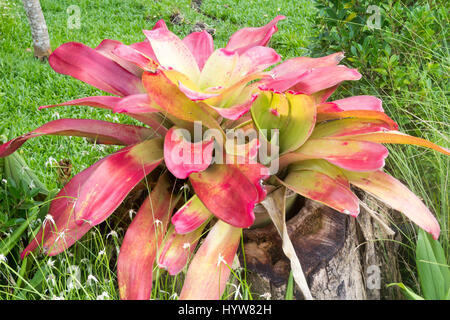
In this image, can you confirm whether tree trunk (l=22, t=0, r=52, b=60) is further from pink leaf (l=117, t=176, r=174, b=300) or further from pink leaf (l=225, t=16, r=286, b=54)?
pink leaf (l=117, t=176, r=174, b=300)

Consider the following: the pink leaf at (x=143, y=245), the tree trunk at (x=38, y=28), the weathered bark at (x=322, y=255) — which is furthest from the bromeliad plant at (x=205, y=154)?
the tree trunk at (x=38, y=28)

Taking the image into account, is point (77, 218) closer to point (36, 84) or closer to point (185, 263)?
point (185, 263)

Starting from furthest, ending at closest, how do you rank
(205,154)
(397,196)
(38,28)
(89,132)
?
(38,28) < (89,132) < (397,196) < (205,154)

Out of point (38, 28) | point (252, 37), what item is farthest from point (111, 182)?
point (38, 28)

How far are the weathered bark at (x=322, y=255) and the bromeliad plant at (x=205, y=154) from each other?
15 centimetres

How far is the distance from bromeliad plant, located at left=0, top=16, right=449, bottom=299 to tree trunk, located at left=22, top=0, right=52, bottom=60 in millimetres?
3478

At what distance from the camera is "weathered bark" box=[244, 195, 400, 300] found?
1519mm

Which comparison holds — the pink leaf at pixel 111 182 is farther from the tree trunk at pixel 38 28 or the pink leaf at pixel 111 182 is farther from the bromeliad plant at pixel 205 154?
the tree trunk at pixel 38 28

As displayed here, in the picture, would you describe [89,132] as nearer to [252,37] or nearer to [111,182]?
[111,182]

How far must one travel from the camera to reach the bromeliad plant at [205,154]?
4.56ft

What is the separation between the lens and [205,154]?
4.66ft

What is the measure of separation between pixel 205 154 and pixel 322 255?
512mm
